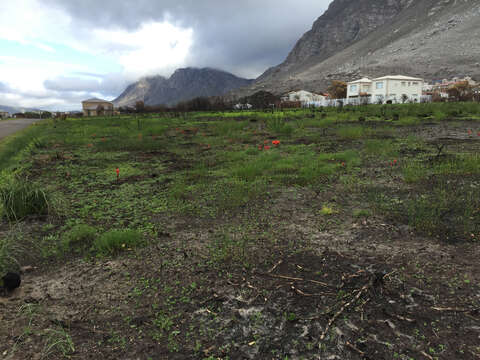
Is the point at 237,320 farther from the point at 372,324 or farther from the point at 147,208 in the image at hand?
the point at 147,208

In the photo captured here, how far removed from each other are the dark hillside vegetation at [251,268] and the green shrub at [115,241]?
2cm

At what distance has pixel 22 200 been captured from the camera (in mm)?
3828

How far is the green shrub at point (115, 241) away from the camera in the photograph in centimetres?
302

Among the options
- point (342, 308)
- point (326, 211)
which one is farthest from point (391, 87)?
point (342, 308)

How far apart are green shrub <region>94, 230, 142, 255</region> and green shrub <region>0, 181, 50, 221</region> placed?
1.39 m

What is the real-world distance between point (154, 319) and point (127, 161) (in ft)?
22.6

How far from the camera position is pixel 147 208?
4266mm

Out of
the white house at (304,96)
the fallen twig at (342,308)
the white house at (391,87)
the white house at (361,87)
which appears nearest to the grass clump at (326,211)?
the fallen twig at (342,308)

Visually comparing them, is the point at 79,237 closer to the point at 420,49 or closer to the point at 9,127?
the point at 9,127

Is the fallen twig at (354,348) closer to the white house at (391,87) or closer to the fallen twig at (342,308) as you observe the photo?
the fallen twig at (342,308)

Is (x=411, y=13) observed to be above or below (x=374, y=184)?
above

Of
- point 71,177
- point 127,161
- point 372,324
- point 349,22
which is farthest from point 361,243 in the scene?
point 349,22

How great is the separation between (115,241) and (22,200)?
1866 millimetres

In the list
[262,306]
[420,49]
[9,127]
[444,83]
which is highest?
[420,49]
